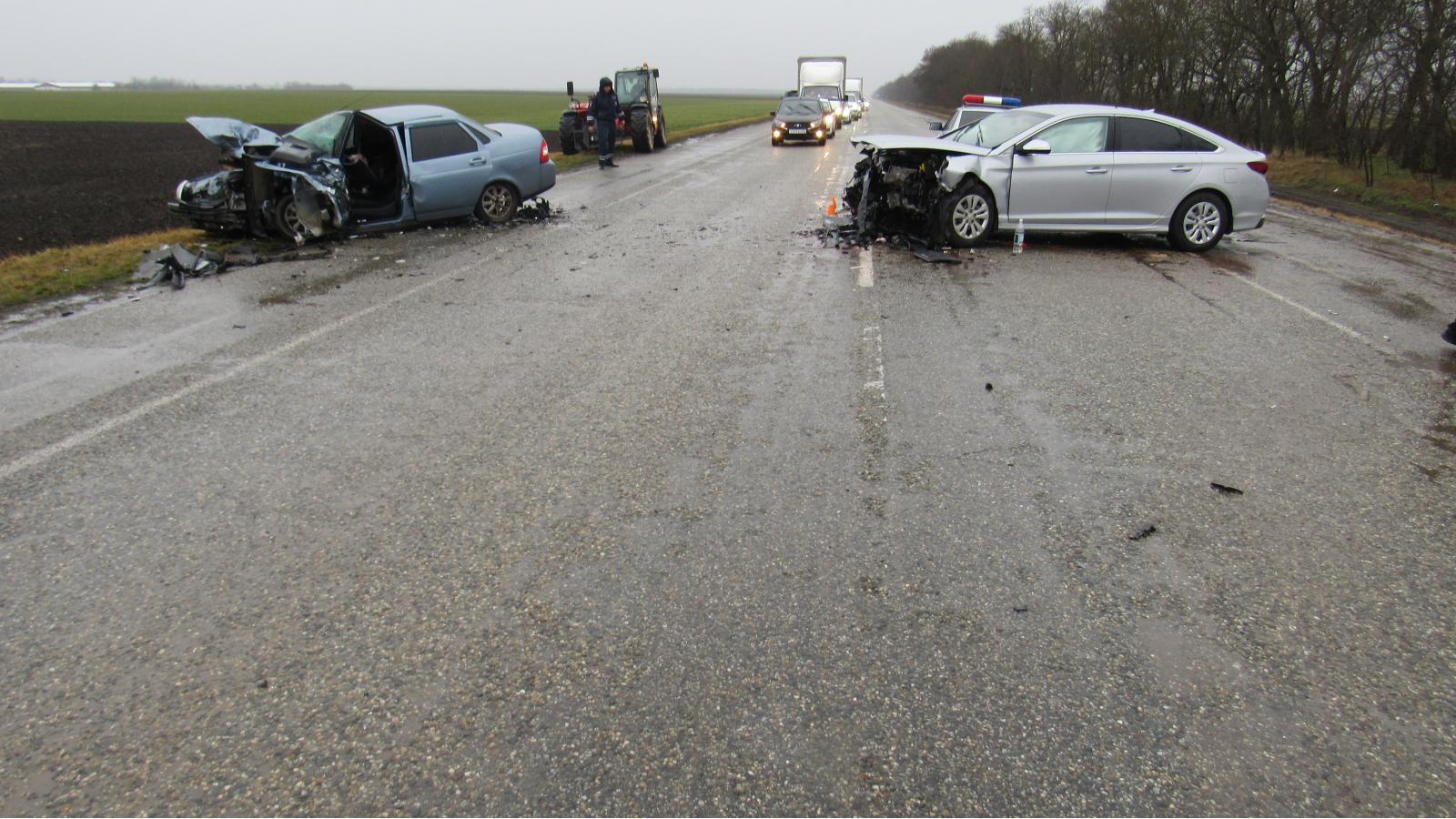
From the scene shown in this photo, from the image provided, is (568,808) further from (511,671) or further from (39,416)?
(39,416)

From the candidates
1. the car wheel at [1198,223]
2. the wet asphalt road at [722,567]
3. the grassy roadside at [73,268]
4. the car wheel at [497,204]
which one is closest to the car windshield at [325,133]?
the grassy roadside at [73,268]

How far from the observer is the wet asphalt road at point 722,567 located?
245 cm

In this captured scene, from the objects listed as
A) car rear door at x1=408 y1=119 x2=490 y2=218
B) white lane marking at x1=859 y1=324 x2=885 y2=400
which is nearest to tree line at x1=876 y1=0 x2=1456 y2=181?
white lane marking at x1=859 y1=324 x2=885 y2=400

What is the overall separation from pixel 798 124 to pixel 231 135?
2320 centimetres

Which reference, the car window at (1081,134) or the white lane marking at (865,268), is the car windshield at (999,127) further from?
the white lane marking at (865,268)

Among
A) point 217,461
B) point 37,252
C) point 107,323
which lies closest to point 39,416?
point 217,461

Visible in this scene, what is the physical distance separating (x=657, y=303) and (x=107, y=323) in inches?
182

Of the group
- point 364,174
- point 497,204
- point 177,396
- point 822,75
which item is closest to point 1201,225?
point 497,204

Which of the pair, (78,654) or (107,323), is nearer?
(78,654)

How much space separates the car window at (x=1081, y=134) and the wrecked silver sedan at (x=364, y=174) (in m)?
7.43

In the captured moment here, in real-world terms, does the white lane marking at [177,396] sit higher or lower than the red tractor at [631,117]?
lower

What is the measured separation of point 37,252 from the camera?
10.4 m

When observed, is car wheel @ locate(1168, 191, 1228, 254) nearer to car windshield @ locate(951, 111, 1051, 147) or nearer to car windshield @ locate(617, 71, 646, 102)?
car windshield @ locate(951, 111, 1051, 147)

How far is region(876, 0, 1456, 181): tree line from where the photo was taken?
54.9ft
